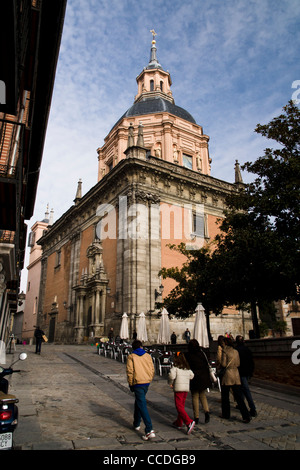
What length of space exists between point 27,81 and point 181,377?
29.1 feet

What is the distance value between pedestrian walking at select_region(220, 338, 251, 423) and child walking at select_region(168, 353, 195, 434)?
0.99 metres

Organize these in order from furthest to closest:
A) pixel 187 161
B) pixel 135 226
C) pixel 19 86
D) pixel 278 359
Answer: pixel 187 161 < pixel 135 226 < pixel 278 359 < pixel 19 86

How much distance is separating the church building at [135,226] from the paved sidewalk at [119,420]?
1197 cm

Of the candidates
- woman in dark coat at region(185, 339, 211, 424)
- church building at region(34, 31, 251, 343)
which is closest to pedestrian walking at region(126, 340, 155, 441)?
woman in dark coat at region(185, 339, 211, 424)

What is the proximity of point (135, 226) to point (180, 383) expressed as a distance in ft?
59.1

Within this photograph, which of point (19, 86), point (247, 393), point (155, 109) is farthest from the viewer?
point (155, 109)

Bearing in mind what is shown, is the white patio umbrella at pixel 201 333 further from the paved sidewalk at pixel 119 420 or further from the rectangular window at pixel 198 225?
the rectangular window at pixel 198 225

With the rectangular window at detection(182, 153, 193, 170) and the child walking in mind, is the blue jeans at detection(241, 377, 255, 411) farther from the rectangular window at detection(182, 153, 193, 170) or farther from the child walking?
the rectangular window at detection(182, 153, 193, 170)

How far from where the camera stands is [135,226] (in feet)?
78.3

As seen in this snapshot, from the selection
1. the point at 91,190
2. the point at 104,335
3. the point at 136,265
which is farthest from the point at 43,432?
the point at 91,190

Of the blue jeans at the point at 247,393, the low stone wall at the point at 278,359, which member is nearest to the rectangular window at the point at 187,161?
the low stone wall at the point at 278,359

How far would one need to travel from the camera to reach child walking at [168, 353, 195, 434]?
6090 mm

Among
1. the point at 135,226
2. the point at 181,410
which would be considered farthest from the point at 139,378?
Answer: the point at 135,226

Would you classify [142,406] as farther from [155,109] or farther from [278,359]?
[155,109]
